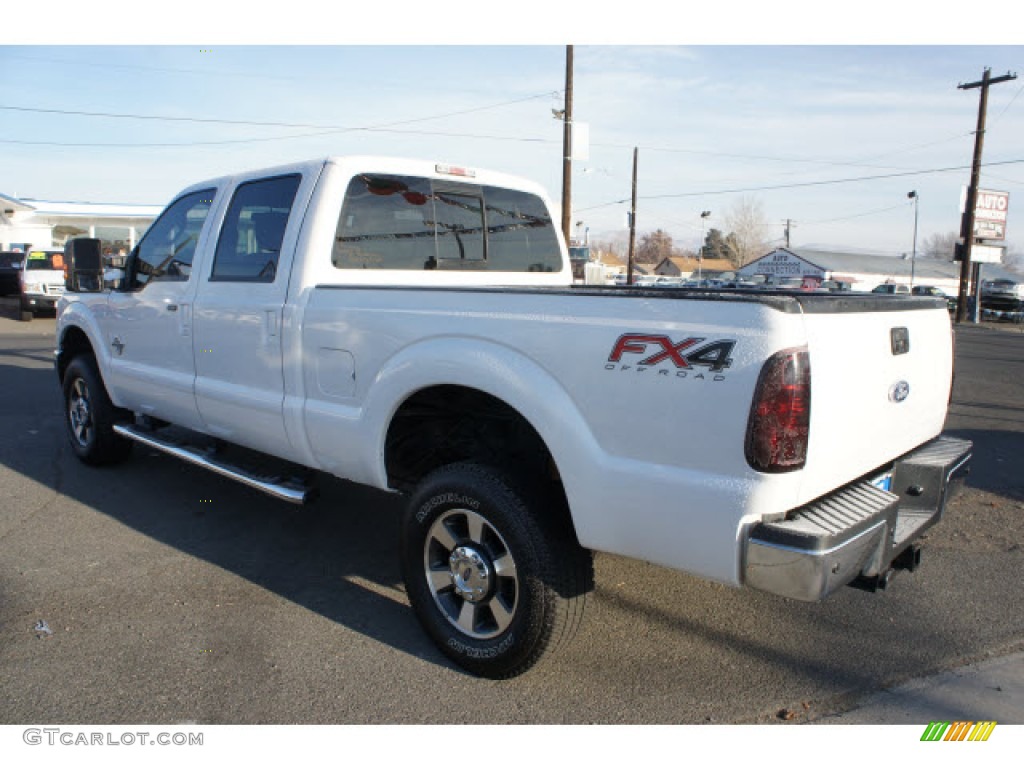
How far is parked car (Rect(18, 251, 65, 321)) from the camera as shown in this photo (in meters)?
19.8

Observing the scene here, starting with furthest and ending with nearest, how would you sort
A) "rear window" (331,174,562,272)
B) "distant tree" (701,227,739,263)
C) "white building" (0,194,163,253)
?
"distant tree" (701,227,739,263)
"white building" (0,194,163,253)
"rear window" (331,174,562,272)

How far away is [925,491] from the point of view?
3.25 meters

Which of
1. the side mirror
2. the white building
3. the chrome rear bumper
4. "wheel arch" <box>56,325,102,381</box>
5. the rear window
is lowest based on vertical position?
the chrome rear bumper

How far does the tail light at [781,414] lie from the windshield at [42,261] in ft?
70.7

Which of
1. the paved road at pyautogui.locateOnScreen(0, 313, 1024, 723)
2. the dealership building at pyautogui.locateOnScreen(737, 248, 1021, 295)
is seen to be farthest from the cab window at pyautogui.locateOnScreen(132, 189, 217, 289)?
the dealership building at pyautogui.locateOnScreen(737, 248, 1021, 295)

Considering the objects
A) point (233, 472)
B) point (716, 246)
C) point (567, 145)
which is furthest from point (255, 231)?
point (716, 246)

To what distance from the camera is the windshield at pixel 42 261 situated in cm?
2005

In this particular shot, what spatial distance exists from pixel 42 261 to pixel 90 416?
17.2 metres

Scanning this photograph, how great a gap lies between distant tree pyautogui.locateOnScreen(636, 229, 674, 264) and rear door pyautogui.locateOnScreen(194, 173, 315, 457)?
132m

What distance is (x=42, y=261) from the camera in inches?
796

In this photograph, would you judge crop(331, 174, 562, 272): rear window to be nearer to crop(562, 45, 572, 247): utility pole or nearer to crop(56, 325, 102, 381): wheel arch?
crop(56, 325, 102, 381): wheel arch

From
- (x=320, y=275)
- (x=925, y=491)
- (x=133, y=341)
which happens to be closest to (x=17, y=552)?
(x=133, y=341)

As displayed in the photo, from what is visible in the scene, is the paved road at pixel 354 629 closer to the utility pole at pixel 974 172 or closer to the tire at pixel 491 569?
the tire at pixel 491 569
